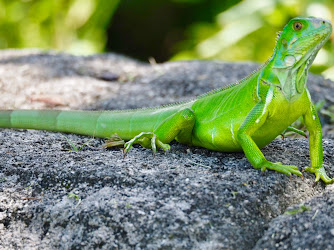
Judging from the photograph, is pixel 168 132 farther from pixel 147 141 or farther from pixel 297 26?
pixel 297 26

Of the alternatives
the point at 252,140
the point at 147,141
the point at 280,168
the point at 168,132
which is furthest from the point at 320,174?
the point at 147,141

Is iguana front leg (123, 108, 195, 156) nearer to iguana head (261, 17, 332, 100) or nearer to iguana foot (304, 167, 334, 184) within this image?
iguana head (261, 17, 332, 100)

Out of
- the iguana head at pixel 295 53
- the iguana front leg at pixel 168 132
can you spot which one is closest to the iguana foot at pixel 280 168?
the iguana head at pixel 295 53

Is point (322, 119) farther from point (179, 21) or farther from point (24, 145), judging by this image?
point (179, 21)

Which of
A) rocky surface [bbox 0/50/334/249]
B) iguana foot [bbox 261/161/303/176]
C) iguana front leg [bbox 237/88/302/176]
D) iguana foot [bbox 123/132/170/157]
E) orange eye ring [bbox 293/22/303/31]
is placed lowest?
rocky surface [bbox 0/50/334/249]

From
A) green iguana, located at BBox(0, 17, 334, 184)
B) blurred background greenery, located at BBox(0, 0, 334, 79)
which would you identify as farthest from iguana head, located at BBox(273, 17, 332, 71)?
blurred background greenery, located at BBox(0, 0, 334, 79)

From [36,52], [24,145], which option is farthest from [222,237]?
[36,52]

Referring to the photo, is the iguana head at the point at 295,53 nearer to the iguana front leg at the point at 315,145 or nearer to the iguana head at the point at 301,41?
the iguana head at the point at 301,41
